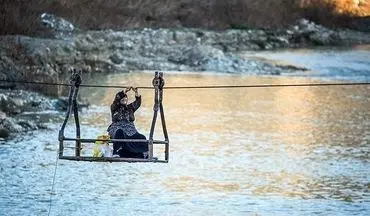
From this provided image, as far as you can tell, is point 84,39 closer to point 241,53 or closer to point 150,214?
point 241,53

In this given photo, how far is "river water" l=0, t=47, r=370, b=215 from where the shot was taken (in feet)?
55.6

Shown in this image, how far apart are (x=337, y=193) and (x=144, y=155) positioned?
645 cm

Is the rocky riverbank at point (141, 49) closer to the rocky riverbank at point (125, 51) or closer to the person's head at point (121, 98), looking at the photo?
the rocky riverbank at point (125, 51)

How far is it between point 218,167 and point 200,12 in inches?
1886

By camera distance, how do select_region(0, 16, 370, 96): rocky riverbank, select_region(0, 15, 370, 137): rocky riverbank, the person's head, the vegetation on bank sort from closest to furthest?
the person's head
select_region(0, 15, 370, 137): rocky riverbank
select_region(0, 16, 370, 96): rocky riverbank
the vegetation on bank

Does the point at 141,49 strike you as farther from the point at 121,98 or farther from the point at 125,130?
the point at 125,130

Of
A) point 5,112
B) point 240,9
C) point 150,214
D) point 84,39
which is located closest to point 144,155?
point 150,214

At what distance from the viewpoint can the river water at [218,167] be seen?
16953mm

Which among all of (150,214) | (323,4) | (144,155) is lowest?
(150,214)

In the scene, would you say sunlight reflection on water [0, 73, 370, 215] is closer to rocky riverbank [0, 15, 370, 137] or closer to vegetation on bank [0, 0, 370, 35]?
rocky riverbank [0, 15, 370, 137]

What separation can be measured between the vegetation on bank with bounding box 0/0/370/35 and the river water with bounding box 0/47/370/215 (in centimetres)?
1936

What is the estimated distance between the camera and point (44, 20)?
157ft

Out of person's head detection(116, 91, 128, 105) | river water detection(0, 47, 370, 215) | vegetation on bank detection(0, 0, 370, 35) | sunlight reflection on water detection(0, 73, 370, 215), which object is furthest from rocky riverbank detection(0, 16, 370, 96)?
person's head detection(116, 91, 128, 105)

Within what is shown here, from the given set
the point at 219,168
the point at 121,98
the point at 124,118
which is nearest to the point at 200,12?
the point at 219,168
